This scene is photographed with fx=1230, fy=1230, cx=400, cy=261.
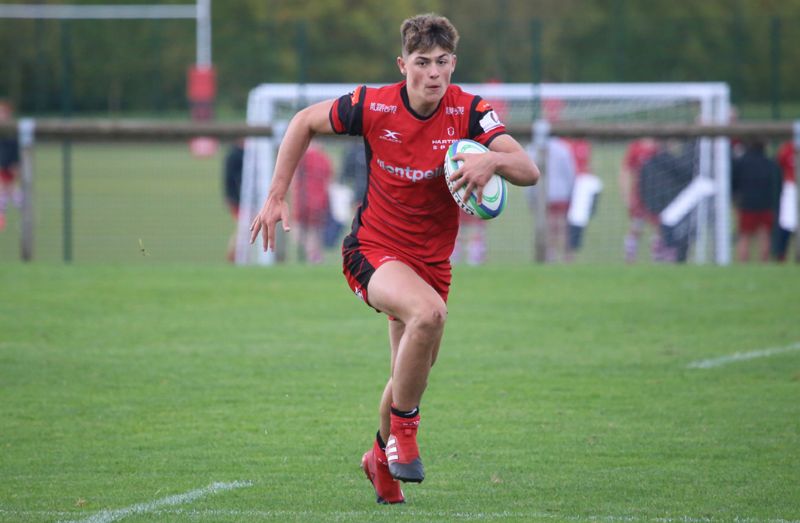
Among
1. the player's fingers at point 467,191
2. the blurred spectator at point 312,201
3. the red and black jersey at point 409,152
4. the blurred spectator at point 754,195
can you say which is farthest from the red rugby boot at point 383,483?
the blurred spectator at point 754,195

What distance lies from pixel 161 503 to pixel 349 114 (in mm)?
1943

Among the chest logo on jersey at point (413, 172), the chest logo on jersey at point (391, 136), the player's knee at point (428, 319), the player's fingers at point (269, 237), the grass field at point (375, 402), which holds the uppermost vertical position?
the chest logo on jersey at point (391, 136)

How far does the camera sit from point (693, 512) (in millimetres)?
5250

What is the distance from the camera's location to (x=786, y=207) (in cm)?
1578

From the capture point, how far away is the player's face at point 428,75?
5.51m

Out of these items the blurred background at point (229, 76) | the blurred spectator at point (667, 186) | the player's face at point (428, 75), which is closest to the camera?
the player's face at point (428, 75)

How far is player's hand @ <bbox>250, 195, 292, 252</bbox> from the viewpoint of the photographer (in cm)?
570

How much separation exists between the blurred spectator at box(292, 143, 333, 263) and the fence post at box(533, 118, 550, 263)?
357 centimetres

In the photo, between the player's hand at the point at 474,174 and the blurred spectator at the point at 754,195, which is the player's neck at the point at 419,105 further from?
the blurred spectator at the point at 754,195

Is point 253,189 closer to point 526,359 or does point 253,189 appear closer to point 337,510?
point 526,359

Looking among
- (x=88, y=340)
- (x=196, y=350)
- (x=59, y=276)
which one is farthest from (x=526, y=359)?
(x=59, y=276)

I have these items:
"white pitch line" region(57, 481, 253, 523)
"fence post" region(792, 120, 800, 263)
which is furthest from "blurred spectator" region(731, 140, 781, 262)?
"white pitch line" region(57, 481, 253, 523)

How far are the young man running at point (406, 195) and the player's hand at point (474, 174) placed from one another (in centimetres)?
9

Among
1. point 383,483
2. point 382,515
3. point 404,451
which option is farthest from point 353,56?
point 382,515
